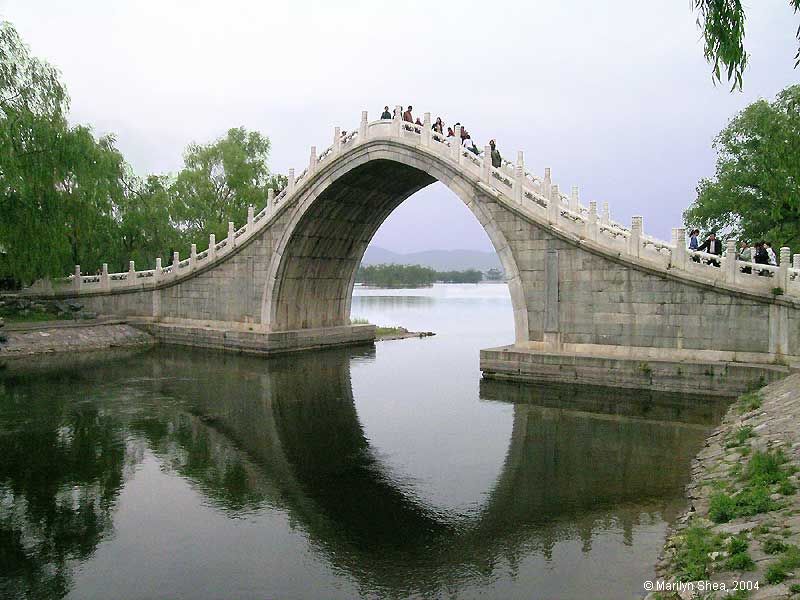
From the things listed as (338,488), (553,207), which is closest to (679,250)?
(553,207)

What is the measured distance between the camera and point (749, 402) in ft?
44.2

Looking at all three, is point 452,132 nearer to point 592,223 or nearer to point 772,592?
point 592,223

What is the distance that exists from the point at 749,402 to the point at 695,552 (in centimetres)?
823

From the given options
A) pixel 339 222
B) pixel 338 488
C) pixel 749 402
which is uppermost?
pixel 339 222

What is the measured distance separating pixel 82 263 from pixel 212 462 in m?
26.4

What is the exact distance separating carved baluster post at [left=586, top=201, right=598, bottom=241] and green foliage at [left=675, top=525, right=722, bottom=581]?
11.6 metres

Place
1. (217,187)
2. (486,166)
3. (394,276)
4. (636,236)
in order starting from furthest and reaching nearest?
(394,276), (217,187), (486,166), (636,236)

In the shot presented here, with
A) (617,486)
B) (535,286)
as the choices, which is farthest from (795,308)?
(617,486)

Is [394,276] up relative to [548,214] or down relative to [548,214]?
up

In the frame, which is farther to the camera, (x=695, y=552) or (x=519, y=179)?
(x=519, y=179)

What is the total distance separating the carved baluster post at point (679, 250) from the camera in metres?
16.3

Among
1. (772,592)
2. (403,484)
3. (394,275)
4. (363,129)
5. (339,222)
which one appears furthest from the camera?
(394,275)

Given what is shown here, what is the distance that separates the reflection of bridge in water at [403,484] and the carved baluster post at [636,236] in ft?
12.2

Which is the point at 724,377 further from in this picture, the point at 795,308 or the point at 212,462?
the point at 212,462
